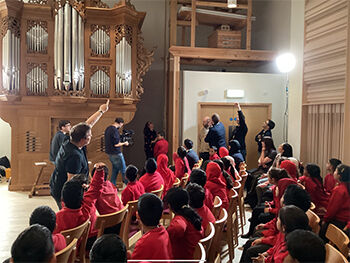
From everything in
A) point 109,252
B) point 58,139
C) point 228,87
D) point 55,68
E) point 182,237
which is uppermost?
point 55,68

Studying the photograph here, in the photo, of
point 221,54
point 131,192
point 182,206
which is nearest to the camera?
point 182,206

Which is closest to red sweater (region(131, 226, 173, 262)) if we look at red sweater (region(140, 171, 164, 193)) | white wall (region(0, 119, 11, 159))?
red sweater (region(140, 171, 164, 193))

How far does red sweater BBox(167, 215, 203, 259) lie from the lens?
2.33m

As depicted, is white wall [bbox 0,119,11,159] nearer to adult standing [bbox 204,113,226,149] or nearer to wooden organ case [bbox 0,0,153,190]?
wooden organ case [bbox 0,0,153,190]

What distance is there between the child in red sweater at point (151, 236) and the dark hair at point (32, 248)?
0.54m

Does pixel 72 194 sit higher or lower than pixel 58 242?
higher

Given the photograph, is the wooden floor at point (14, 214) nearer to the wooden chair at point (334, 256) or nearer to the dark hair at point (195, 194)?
the dark hair at point (195, 194)

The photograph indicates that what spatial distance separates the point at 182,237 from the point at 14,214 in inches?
156

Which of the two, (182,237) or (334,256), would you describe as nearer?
(334,256)

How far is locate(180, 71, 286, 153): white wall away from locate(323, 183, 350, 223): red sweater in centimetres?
492

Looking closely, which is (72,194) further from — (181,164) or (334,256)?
(181,164)

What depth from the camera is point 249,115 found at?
824 centimetres

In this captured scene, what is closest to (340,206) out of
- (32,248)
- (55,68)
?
(32,248)

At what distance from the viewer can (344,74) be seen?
4.71 metres
